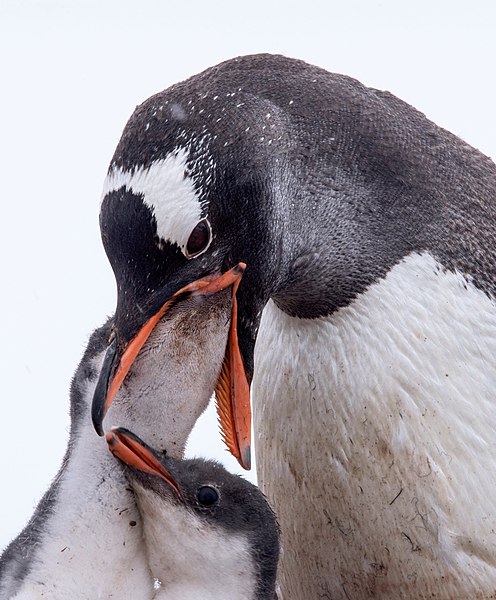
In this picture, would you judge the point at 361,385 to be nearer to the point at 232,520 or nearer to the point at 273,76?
the point at 232,520

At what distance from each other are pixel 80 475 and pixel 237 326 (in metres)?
0.51

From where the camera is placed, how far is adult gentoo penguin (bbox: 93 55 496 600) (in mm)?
4719

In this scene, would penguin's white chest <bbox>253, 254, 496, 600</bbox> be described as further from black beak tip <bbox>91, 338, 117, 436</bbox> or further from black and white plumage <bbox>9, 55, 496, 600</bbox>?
black beak tip <bbox>91, 338, 117, 436</bbox>

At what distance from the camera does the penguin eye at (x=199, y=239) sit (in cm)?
460

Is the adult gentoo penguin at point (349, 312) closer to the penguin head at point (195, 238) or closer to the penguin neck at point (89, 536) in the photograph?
the penguin head at point (195, 238)

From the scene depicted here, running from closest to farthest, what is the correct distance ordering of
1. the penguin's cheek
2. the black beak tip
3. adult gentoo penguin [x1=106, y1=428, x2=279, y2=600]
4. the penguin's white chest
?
the black beak tip < the penguin's cheek < adult gentoo penguin [x1=106, y1=428, x2=279, y2=600] < the penguin's white chest

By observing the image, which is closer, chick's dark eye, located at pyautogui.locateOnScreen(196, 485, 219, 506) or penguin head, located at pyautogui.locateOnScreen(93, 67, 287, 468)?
penguin head, located at pyautogui.locateOnScreen(93, 67, 287, 468)

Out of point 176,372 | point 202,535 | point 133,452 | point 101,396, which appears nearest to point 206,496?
point 202,535

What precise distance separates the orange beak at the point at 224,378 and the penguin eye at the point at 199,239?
0.22 feet

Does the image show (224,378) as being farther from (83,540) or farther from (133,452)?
(83,540)

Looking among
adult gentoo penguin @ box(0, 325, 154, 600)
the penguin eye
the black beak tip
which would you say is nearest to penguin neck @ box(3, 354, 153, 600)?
adult gentoo penguin @ box(0, 325, 154, 600)

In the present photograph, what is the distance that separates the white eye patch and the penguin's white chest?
24.8 inches

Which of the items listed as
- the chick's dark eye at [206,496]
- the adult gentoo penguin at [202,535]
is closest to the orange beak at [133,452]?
the adult gentoo penguin at [202,535]

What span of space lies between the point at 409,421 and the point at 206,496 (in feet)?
1.72
